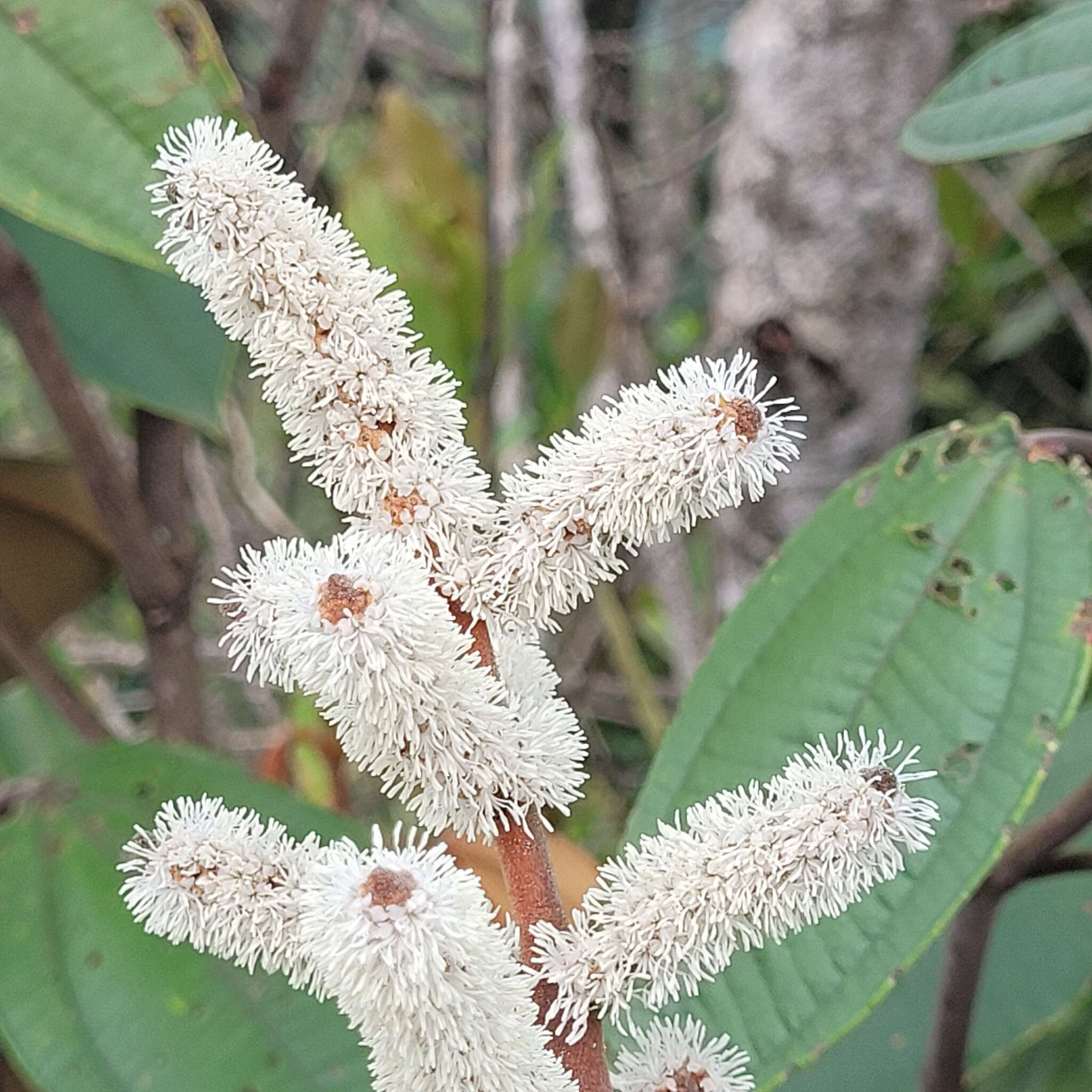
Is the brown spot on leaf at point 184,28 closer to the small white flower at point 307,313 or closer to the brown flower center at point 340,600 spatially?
the small white flower at point 307,313

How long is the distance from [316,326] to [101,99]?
21cm

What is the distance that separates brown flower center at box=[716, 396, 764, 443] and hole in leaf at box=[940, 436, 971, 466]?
0.27 m

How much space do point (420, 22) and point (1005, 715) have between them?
1.75 metres

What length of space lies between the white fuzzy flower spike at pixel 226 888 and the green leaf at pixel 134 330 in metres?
0.36

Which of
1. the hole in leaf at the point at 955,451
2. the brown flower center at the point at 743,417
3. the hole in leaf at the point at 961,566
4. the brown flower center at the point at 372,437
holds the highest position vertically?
the hole in leaf at the point at 955,451

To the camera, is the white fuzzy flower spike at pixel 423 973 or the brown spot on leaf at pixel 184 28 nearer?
the white fuzzy flower spike at pixel 423 973

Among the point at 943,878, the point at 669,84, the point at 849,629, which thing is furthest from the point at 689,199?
the point at 943,878

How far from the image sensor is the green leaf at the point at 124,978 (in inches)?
16.0

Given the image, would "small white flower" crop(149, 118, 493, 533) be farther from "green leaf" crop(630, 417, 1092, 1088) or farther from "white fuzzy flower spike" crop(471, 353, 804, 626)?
"green leaf" crop(630, 417, 1092, 1088)

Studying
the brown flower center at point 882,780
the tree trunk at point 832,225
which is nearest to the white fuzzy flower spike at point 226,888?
the brown flower center at point 882,780

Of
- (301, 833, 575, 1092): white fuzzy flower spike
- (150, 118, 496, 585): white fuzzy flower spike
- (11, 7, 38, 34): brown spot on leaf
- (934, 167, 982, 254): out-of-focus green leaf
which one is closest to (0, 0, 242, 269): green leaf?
(11, 7, 38, 34): brown spot on leaf

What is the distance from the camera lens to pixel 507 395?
1.26 metres

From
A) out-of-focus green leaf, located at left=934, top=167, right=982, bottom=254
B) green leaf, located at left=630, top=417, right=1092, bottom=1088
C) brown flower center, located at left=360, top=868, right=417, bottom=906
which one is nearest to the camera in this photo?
brown flower center, located at left=360, top=868, right=417, bottom=906

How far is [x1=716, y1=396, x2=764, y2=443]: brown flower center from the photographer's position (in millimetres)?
240
